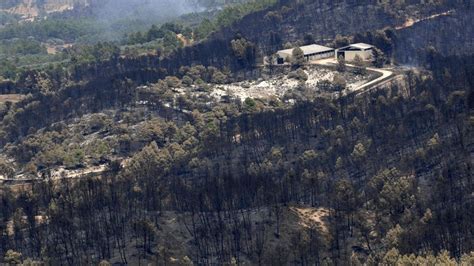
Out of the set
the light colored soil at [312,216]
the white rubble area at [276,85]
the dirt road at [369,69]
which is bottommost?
the light colored soil at [312,216]

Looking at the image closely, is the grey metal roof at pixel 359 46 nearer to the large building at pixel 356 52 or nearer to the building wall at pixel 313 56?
the large building at pixel 356 52

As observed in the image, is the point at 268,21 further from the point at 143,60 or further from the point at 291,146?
the point at 291,146

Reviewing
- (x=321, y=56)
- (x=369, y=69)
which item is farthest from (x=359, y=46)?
(x=369, y=69)

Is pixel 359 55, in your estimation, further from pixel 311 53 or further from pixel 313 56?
pixel 311 53

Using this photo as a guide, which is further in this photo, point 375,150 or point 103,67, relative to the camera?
point 103,67

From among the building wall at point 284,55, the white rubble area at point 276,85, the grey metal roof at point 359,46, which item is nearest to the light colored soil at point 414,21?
the grey metal roof at point 359,46

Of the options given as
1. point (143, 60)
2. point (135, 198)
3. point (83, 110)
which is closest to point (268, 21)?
point (143, 60)
